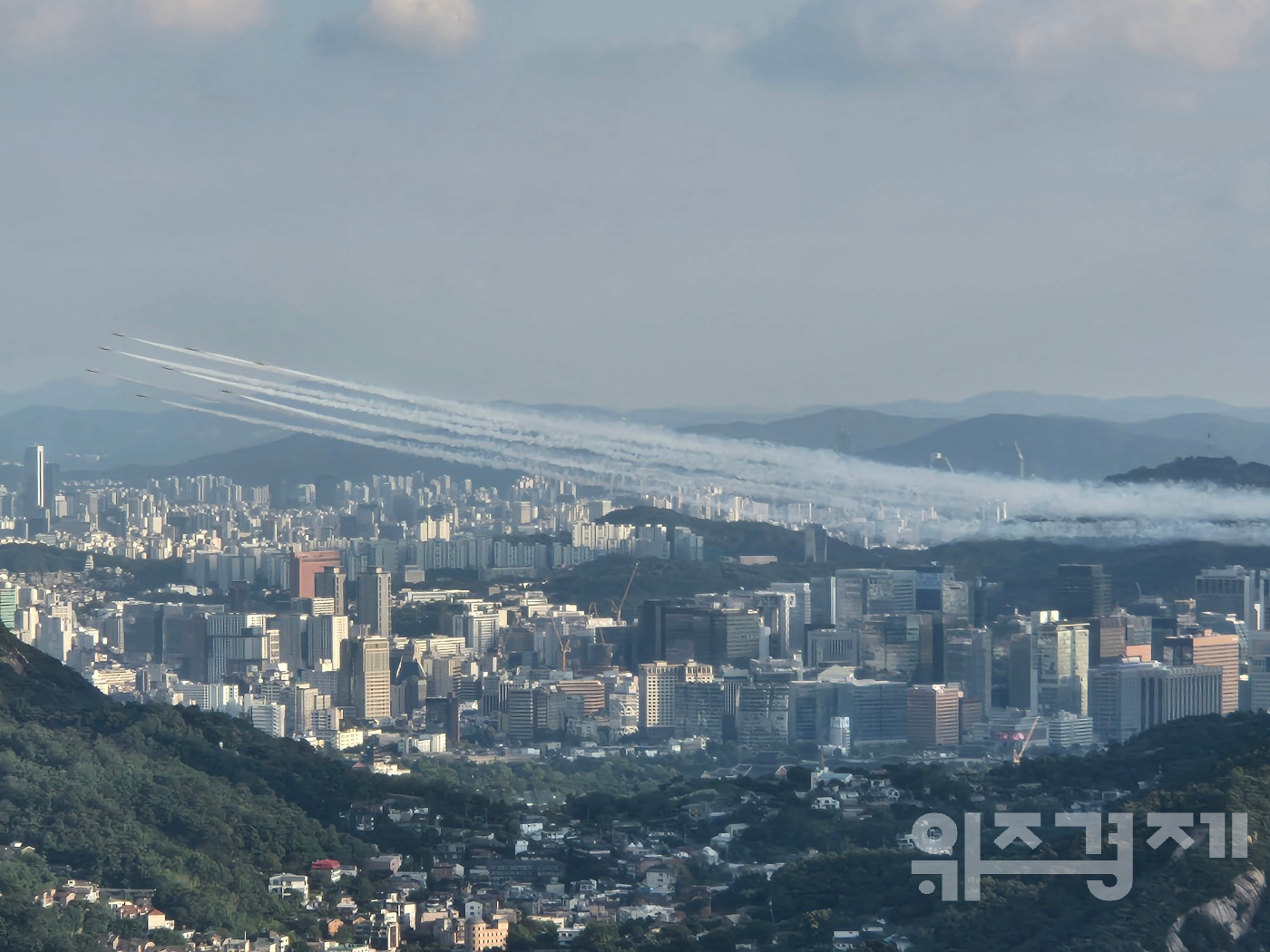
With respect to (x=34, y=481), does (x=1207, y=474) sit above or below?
above

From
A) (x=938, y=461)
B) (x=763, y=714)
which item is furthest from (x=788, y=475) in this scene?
(x=938, y=461)

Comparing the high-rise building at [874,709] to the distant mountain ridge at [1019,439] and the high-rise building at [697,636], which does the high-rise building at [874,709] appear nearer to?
the high-rise building at [697,636]

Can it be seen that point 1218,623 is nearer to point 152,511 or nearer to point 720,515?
point 720,515

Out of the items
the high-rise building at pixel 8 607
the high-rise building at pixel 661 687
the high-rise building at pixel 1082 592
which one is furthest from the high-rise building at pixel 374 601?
the high-rise building at pixel 1082 592

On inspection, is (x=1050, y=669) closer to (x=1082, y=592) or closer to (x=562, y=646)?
(x=1082, y=592)

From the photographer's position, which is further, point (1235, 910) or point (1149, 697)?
point (1149, 697)

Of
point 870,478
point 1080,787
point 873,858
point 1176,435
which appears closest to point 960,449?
point 1176,435
